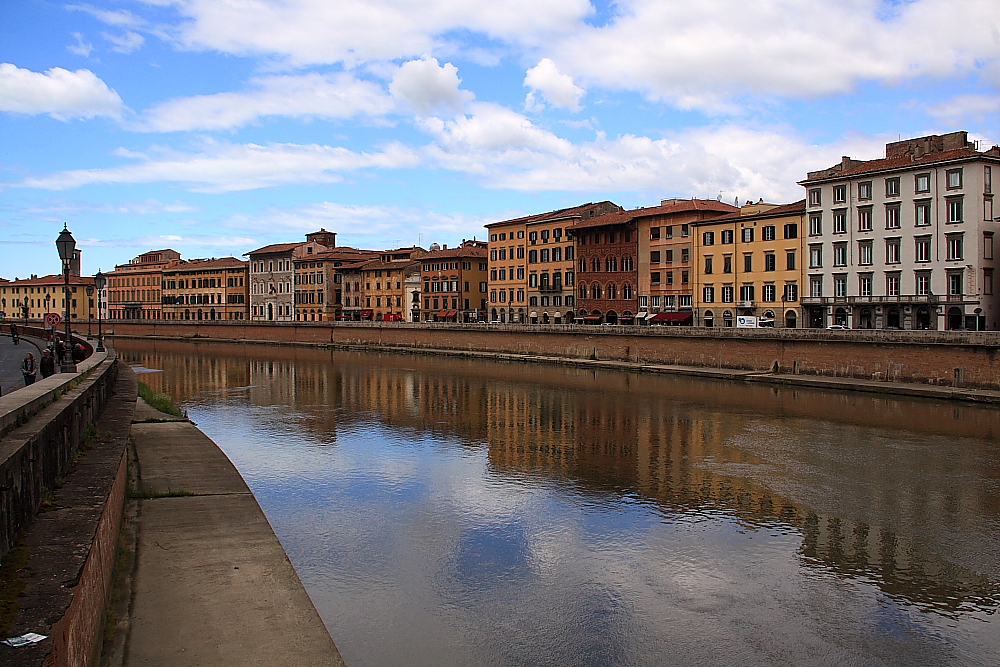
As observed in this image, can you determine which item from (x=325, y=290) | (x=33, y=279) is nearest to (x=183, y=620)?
(x=325, y=290)

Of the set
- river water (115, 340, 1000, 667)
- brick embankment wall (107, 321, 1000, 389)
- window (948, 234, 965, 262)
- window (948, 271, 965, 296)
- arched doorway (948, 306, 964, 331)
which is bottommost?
river water (115, 340, 1000, 667)

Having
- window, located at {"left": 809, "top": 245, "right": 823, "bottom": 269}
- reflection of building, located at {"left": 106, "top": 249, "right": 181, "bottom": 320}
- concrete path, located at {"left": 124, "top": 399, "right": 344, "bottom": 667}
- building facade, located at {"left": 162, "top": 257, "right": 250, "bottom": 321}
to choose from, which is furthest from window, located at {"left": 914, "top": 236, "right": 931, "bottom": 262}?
reflection of building, located at {"left": 106, "top": 249, "right": 181, "bottom": 320}

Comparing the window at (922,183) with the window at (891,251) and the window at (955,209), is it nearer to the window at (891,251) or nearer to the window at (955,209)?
the window at (955,209)

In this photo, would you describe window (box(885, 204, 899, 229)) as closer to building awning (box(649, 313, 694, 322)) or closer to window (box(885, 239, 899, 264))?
window (box(885, 239, 899, 264))

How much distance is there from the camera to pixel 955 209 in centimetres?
4756

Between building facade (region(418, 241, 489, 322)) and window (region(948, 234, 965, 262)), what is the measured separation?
159 ft

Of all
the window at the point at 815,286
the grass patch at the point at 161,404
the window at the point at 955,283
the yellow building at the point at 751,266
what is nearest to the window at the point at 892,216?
the window at the point at 955,283

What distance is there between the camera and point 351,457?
921 inches

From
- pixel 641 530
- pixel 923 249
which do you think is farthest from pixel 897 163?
pixel 641 530

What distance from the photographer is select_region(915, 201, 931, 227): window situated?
4884 cm

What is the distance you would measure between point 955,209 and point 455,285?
51.8 metres

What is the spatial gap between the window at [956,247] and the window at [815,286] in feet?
28.4

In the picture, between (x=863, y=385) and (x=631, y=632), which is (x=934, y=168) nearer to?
(x=863, y=385)

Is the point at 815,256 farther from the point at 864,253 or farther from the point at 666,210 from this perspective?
the point at 666,210
